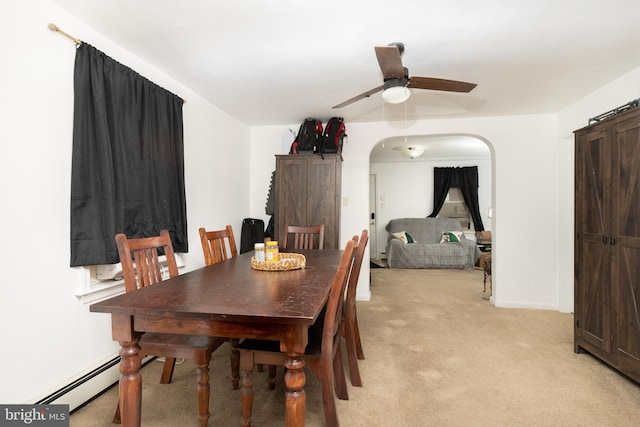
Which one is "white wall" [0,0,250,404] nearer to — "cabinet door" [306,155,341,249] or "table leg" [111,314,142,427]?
"table leg" [111,314,142,427]

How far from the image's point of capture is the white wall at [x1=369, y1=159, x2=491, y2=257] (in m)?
7.25

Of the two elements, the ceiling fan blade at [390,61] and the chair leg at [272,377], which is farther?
the chair leg at [272,377]

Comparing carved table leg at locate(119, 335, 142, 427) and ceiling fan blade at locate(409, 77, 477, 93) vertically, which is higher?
ceiling fan blade at locate(409, 77, 477, 93)

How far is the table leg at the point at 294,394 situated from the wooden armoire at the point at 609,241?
7.11 ft

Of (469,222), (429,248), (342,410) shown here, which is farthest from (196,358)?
(469,222)

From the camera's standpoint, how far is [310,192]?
3.66 metres

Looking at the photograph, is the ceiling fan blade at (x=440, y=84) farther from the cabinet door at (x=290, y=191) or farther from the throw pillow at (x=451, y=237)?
the throw pillow at (x=451, y=237)

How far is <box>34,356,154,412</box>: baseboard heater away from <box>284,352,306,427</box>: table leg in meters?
A: 1.41

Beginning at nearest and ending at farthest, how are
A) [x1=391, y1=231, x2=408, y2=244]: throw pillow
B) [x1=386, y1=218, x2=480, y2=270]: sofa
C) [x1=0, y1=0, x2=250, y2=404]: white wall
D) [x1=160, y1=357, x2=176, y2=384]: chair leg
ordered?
1. [x1=0, y1=0, x2=250, y2=404]: white wall
2. [x1=160, y1=357, x2=176, y2=384]: chair leg
3. [x1=386, y1=218, x2=480, y2=270]: sofa
4. [x1=391, y1=231, x2=408, y2=244]: throw pillow

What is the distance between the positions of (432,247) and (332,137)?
3387 millimetres

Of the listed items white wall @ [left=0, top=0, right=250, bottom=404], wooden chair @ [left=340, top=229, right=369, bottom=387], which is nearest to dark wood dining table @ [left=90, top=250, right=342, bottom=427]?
wooden chair @ [left=340, top=229, right=369, bottom=387]

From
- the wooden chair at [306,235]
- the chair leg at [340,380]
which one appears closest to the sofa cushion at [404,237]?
the wooden chair at [306,235]

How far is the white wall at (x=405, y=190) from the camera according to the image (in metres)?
7.25

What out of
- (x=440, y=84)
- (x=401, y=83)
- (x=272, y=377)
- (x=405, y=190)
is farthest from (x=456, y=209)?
(x=272, y=377)
